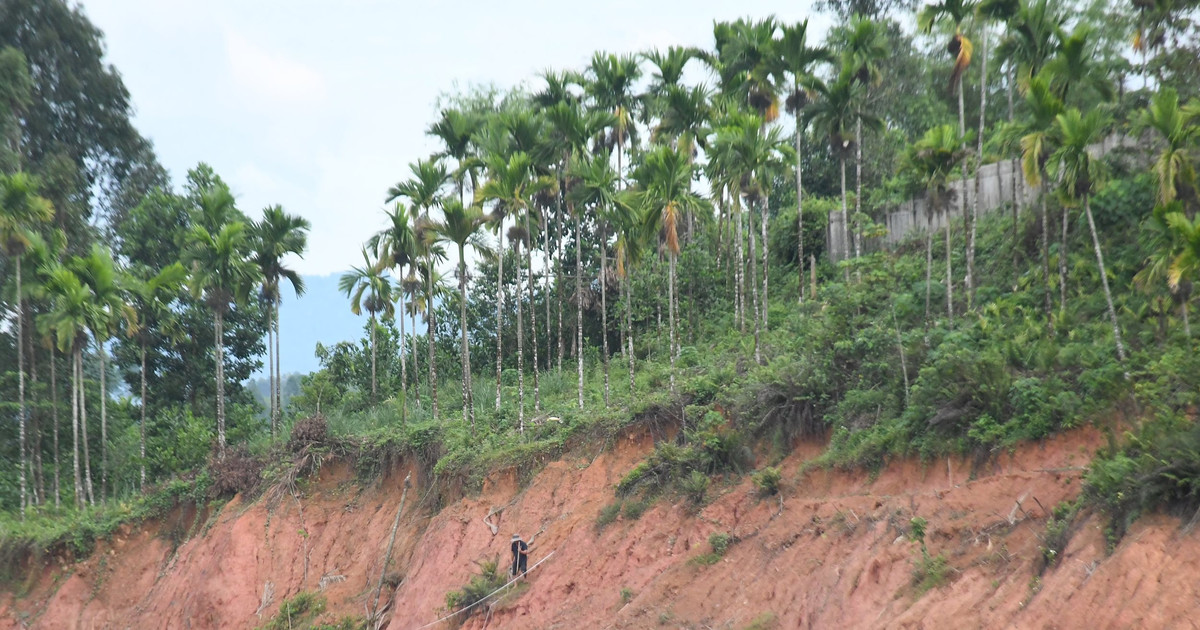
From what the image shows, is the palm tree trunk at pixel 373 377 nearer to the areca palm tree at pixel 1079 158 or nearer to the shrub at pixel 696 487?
the shrub at pixel 696 487

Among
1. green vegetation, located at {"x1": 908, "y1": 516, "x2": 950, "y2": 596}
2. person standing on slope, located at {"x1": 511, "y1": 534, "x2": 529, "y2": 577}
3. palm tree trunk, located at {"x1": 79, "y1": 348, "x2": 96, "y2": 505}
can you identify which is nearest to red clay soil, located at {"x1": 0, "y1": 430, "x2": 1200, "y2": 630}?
green vegetation, located at {"x1": 908, "y1": 516, "x2": 950, "y2": 596}

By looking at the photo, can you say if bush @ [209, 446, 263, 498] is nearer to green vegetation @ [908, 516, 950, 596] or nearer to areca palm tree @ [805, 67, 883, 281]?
areca palm tree @ [805, 67, 883, 281]

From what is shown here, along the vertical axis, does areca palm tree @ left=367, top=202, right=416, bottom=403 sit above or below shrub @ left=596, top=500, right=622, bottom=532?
above

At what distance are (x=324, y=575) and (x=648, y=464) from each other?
11.0 meters

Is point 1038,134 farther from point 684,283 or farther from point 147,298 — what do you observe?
point 147,298

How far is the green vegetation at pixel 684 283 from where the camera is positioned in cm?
1902

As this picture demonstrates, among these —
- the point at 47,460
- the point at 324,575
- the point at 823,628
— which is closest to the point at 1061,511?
the point at 823,628

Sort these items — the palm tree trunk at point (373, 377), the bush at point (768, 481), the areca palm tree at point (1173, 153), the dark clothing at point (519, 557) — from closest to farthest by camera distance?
1. the areca palm tree at point (1173, 153)
2. the bush at point (768, 481)
3. the dark clothing at point (519, 557)
4. the palm tree trunk at point (373, 377)

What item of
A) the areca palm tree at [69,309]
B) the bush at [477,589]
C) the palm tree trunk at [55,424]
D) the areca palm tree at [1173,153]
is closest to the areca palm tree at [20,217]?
the palm tree trunk at [55,424]

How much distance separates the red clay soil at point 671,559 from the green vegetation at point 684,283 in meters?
0.58

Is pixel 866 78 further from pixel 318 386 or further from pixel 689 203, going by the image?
pixel 318 386

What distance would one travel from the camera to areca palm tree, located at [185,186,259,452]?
3312 centimetres

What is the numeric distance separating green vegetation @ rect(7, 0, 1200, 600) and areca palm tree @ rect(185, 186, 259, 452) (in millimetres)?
157

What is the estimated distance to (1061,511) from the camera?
15.1m
